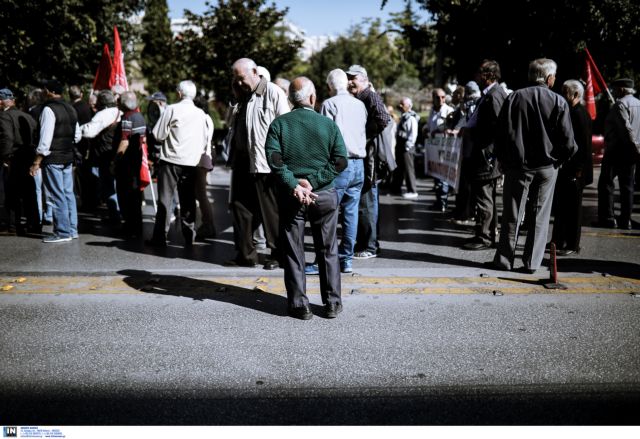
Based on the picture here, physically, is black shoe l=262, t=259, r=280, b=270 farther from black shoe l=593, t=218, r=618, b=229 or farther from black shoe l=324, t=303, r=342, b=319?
black shoe l=593, t=218, r=618, b=229

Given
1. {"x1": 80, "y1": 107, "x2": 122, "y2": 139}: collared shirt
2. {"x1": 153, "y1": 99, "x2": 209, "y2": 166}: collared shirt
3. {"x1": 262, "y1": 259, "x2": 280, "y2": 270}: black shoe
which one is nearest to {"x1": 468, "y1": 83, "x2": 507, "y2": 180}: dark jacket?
{"x1": 262, "y1": 259, "x2": 280, "y2": 270}: black shoe

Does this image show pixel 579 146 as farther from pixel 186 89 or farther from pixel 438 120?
pixel 438 120

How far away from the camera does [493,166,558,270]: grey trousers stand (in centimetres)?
673

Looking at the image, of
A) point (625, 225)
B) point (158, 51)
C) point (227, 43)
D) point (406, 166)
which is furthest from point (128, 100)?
point (158, 51)

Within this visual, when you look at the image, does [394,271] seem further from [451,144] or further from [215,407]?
[451,144]

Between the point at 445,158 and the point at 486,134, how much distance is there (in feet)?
11.5

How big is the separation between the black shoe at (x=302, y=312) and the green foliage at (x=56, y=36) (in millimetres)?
13786

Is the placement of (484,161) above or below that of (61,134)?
below

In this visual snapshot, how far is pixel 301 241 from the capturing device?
545 centimetres

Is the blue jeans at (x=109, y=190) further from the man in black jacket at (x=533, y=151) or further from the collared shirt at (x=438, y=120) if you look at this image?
the man in black jacket at (x=533, y=151)

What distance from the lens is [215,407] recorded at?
12.3ft

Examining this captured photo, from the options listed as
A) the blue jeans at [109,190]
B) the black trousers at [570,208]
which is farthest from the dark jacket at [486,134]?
the blue jeans at [109,190]

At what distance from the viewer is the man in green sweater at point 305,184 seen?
206 inches

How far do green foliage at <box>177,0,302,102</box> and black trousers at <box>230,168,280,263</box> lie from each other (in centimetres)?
1782
